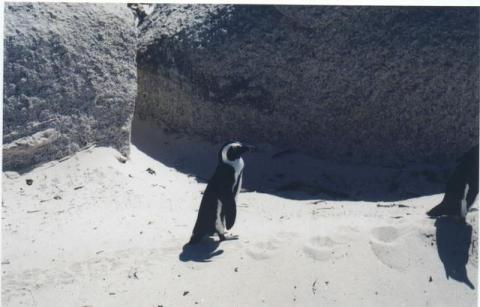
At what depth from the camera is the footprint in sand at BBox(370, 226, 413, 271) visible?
3557 millimetres

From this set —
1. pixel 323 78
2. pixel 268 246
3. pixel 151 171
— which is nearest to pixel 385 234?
pixel 268 246

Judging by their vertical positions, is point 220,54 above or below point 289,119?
above

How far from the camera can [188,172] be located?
210 inches

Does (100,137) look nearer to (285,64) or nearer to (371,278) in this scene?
(285,64)

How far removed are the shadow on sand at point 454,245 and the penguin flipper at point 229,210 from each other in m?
1.24

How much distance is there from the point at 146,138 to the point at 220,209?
197 cm

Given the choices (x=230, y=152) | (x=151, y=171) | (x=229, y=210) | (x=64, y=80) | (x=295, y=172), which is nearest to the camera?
(x=229, y=210)

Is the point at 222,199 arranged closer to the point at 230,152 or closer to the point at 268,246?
the point at 230,152

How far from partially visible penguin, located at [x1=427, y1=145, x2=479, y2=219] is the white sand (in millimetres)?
101

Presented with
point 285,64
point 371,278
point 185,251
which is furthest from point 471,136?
point 185,251

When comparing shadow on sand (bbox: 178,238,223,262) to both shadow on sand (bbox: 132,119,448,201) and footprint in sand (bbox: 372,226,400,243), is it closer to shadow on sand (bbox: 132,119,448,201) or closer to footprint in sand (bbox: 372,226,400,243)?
footprint in sand (bbox: 372,226,400,243)

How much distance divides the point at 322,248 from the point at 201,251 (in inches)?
28.3

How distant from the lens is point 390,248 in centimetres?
363

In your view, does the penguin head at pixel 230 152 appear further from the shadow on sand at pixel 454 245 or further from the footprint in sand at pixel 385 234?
the shadow on sand at pixel 454 245
